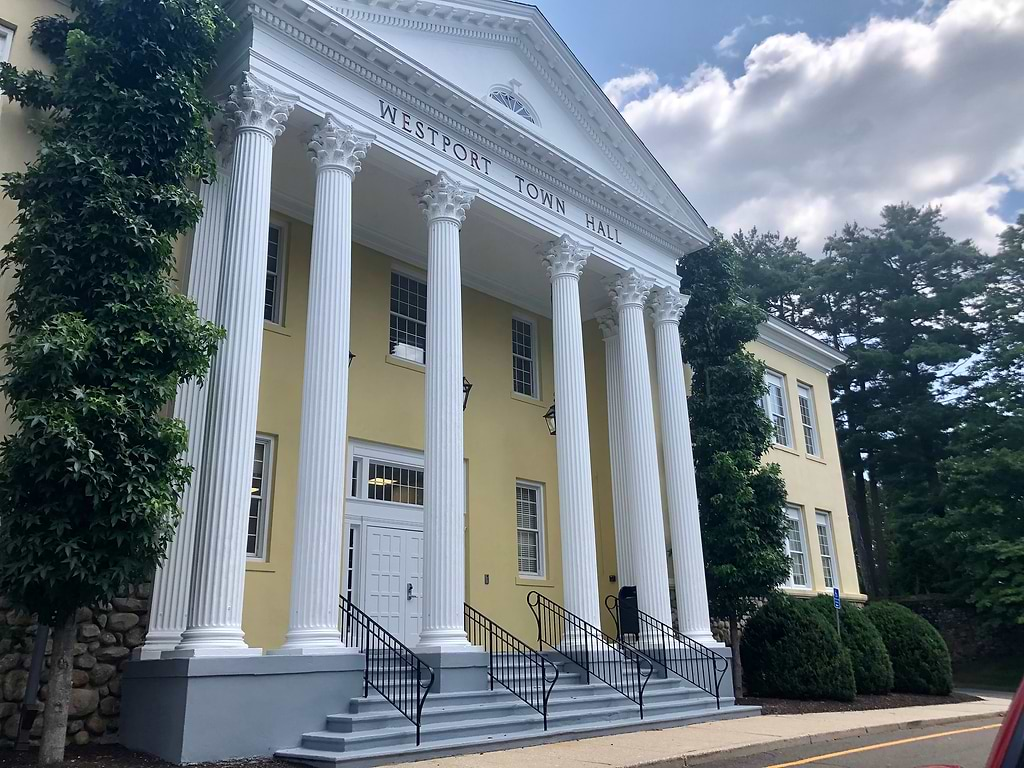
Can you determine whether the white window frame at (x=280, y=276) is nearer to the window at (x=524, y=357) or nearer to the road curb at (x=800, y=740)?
the window at (x=524, y=357)

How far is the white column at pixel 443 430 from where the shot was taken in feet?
37.4

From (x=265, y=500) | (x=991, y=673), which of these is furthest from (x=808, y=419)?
(x=265, y=500)

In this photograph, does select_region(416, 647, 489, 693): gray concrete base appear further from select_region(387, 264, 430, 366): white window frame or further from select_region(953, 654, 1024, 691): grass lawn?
select_region(953, 654, 1024, 691): grass lawn

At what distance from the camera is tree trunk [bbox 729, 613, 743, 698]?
53.9ft

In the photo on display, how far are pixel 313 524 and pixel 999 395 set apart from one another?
29489 millimetres

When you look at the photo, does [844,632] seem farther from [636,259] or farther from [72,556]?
[72,556]

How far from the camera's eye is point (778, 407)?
25.0 metres

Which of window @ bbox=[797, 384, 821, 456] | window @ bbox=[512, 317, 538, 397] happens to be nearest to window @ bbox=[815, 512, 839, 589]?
window @ bbox=[797, 384, 821, 456]

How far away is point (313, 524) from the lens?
10.1 meters

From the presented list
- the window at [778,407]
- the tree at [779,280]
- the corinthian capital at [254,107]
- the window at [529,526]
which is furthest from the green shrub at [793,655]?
the tree at [779,280]

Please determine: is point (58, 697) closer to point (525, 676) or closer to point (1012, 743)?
point (525, 676)

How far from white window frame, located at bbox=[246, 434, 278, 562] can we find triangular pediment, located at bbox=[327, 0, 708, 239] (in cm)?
672

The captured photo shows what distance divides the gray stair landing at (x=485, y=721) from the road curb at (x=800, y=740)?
179 cm

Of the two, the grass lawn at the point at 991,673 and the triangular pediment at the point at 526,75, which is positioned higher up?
the triangular pediment at the point at 526,75
